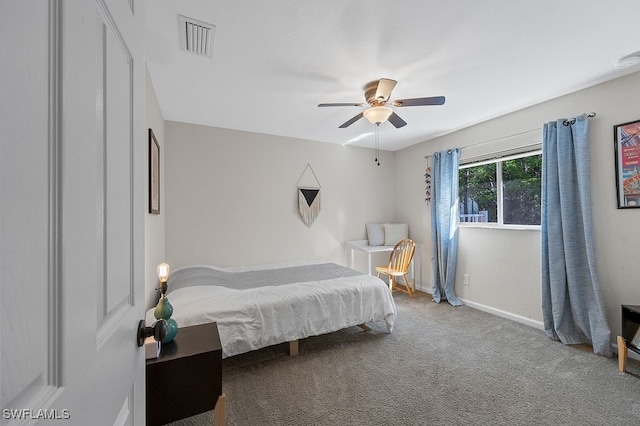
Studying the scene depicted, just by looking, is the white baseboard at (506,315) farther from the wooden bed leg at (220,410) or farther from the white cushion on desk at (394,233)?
the wooden bed leg at (220,410)

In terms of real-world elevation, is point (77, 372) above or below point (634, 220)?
below

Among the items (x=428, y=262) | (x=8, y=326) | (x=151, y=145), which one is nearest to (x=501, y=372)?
(x=428, y=262)

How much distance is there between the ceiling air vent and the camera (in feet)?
5.38

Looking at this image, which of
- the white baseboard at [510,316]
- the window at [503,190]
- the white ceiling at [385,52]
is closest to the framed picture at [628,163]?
the white ceiling at [385,52]

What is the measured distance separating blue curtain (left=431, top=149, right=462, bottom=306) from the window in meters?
0.20

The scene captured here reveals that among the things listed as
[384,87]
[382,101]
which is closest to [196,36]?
[384,87]

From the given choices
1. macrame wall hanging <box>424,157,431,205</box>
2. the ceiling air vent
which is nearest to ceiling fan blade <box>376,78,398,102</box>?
the ceiling air vent

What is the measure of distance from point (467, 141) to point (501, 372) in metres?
2.72

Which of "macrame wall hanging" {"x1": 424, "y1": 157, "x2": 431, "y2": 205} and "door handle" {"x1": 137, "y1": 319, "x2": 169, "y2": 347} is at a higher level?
"macrame wall hanging" {"x1": 424, "y1": 157, "x2": 431, "y2": 205}

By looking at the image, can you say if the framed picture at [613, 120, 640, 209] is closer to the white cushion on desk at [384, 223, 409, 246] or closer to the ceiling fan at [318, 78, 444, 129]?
the ceiling fan at [318, 78, 444, 129]

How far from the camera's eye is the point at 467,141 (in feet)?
11.8

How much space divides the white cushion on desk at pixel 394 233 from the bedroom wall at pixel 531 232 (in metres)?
0.17

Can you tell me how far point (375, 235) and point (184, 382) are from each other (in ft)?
11.8

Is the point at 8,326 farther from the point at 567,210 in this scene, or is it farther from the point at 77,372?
the point at 567,210
